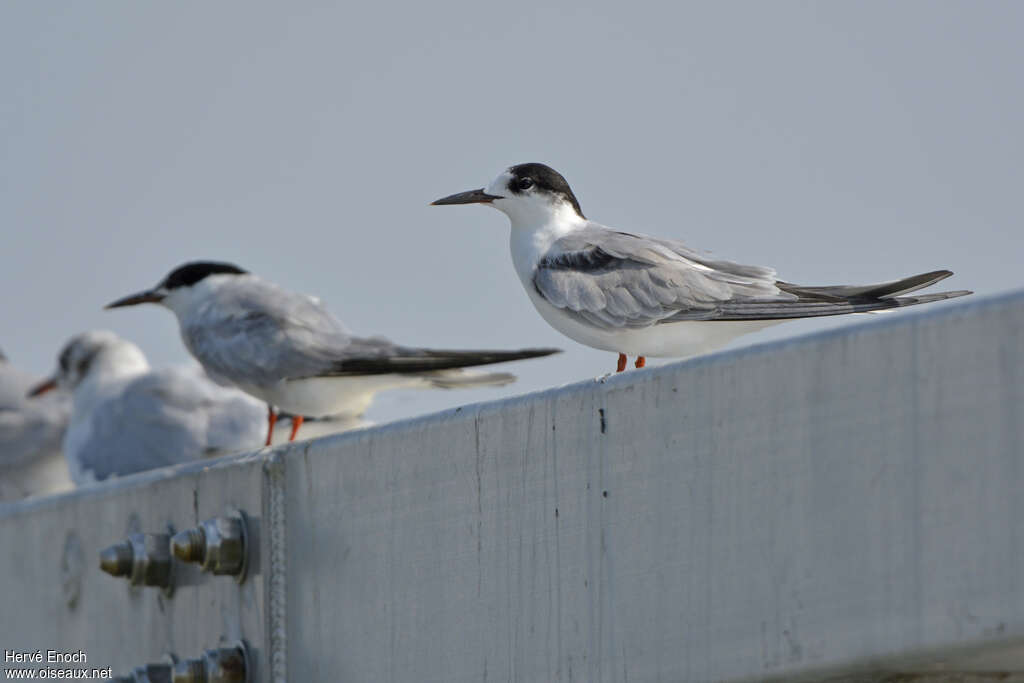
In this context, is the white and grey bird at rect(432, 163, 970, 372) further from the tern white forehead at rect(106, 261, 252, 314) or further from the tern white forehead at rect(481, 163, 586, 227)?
the tern white forehead at rect(106, 261, 252, 314)

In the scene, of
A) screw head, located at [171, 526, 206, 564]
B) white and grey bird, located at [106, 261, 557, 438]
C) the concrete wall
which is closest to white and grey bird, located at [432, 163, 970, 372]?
white and grey bird, located at [106, 261, 557, 438]

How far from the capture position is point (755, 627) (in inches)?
80.3

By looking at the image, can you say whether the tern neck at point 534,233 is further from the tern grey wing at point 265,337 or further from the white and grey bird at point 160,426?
the white and grey bird at point 160,426

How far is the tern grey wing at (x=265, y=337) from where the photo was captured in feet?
21.1

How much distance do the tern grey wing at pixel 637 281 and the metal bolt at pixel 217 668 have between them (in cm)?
177

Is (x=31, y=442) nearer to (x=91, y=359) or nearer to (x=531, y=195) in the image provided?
(x=91, y=359)

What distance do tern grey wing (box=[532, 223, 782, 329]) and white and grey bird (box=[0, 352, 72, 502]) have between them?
5988 millimetres

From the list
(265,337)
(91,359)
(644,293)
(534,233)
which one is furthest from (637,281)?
(91,359)

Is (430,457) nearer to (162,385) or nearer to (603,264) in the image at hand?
(603,264)

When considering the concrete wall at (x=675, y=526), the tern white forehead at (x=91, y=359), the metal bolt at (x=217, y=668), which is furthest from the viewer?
the tern white forehead at (x=91, y=359)

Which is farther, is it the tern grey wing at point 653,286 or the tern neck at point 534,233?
the tern neck at point 534,233

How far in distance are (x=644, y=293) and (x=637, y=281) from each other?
0.18 ft

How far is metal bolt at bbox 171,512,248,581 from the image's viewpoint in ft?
10.5

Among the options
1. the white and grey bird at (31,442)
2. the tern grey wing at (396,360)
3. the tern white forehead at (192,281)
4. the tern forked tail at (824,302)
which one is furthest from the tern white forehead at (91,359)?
the tern forked tail at (824,302)
